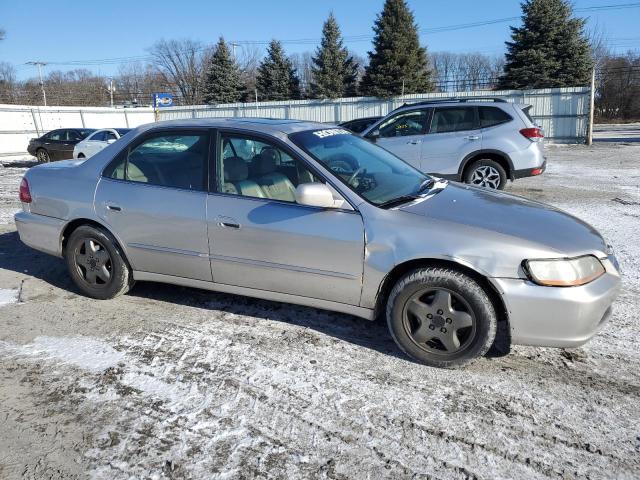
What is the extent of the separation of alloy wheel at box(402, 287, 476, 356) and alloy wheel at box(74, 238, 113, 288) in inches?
105

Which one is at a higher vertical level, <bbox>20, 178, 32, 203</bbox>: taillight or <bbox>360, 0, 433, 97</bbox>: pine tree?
<bbox>360, 0, 433, 97</bbox>: pine tree

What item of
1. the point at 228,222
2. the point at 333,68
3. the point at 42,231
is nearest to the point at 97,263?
the point at 42,231

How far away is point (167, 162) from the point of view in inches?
161

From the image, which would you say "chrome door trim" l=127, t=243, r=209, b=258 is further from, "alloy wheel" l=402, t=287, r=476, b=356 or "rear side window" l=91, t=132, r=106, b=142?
"rear side window" l=91, t=132, r=106, b=142

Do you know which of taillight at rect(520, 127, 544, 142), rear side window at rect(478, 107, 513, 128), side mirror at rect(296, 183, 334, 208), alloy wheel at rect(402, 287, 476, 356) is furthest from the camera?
rear side window at rect(478, 107, 513, 128)

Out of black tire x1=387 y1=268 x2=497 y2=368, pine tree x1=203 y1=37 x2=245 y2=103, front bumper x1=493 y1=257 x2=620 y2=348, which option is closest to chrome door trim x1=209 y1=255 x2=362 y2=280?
black tire x1=387 y1=268 x2=497 y2=368

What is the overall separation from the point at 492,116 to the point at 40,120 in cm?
2707

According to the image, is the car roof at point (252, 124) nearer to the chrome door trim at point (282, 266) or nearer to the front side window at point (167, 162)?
the front side window at point (167, 162)

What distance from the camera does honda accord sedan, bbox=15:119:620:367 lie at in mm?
3016

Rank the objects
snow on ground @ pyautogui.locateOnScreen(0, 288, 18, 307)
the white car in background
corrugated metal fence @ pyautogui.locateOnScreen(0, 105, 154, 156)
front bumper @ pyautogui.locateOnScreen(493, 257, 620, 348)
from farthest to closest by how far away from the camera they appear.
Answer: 1. corrugated metal fence @ pyautogui.locateOnScreen(0, 105, 154, 156)
2. the white car in background
3. snow on ground @ pyautogui.locateOnScreen(0, 288, 18, 307)
4. front bumper @ pyautogui.locateOnScreen(493, 257, 620, 348)

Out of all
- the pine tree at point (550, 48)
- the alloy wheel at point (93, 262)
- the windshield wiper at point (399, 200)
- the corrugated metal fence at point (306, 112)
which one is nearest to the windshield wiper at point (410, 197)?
the windshield wiper at point (399, 200)

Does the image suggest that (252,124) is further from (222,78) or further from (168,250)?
(222,78)

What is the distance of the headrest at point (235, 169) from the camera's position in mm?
3801

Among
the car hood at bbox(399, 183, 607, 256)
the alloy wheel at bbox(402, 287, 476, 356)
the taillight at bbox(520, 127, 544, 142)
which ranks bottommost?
the alloy wheel at bbox(402, 287, 476, 356)
